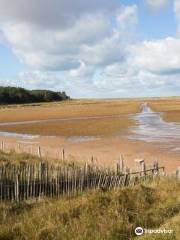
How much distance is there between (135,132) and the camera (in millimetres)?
35969

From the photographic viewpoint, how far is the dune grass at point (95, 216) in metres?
7.55

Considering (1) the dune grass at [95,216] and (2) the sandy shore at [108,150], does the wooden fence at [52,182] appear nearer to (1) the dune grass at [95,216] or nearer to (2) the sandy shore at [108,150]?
(1) the dune grass at [95,216]

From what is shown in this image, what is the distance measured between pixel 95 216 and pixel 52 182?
2833mm

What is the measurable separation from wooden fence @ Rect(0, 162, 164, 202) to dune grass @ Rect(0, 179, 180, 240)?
0.52 m

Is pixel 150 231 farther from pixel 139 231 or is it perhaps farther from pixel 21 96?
pixel 21 96

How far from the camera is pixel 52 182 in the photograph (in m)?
11.1

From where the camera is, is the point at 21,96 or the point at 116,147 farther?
the point at 21,96

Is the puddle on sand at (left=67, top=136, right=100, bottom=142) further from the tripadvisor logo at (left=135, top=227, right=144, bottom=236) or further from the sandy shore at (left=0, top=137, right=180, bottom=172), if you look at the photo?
the tripadvisor logo at (left=135, top=227, right=144, bottom=236)

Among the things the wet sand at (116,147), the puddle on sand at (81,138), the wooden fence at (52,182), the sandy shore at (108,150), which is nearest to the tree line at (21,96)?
the wet sand at (116,147)

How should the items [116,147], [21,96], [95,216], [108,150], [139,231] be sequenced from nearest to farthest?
[139,231], [95,216], [108,150], [116,147], [21,96]

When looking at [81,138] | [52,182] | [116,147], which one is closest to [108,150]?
[116,147]

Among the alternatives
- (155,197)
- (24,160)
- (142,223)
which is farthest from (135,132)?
(142,223)

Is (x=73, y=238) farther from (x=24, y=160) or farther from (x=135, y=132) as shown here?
(x=135, y=132)

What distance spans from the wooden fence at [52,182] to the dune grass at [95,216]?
1.69 feet
